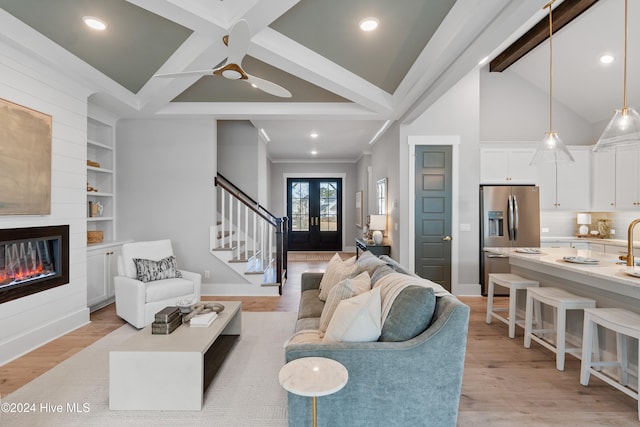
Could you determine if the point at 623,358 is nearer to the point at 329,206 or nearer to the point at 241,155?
the point at 241,155

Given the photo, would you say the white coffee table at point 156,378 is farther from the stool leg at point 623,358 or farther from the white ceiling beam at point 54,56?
the stool leg at point 623,358

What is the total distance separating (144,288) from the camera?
3.51 m

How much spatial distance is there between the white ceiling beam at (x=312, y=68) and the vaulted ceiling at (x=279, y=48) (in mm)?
11

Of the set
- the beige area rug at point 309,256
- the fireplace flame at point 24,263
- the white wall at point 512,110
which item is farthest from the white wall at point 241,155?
the white wall at point 512,110

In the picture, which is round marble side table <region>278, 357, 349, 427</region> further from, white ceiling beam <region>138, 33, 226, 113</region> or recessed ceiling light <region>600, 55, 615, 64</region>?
recessed ceiling light <region>600, 55, 615, 64</region>

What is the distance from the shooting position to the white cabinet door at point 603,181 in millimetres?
5016

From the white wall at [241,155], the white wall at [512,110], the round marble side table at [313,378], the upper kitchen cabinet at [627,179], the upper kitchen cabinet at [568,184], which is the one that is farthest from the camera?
the white wall at [241,155]

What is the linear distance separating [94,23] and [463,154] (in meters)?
4.74

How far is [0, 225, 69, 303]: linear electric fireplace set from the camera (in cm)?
288

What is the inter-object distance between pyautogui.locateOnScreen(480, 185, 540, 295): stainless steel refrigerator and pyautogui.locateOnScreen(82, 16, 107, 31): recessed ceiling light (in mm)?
5052

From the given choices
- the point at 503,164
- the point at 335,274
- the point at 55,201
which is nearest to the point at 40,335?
the point at 55,201

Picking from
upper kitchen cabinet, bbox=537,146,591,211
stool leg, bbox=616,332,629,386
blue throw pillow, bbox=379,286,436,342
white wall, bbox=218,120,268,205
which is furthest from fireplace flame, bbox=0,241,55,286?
upper kitchen cabinet, bbox=537,146,591,211

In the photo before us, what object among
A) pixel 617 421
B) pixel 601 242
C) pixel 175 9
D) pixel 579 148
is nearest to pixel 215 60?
pixel 175 9

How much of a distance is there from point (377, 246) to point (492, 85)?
11.1 feet
